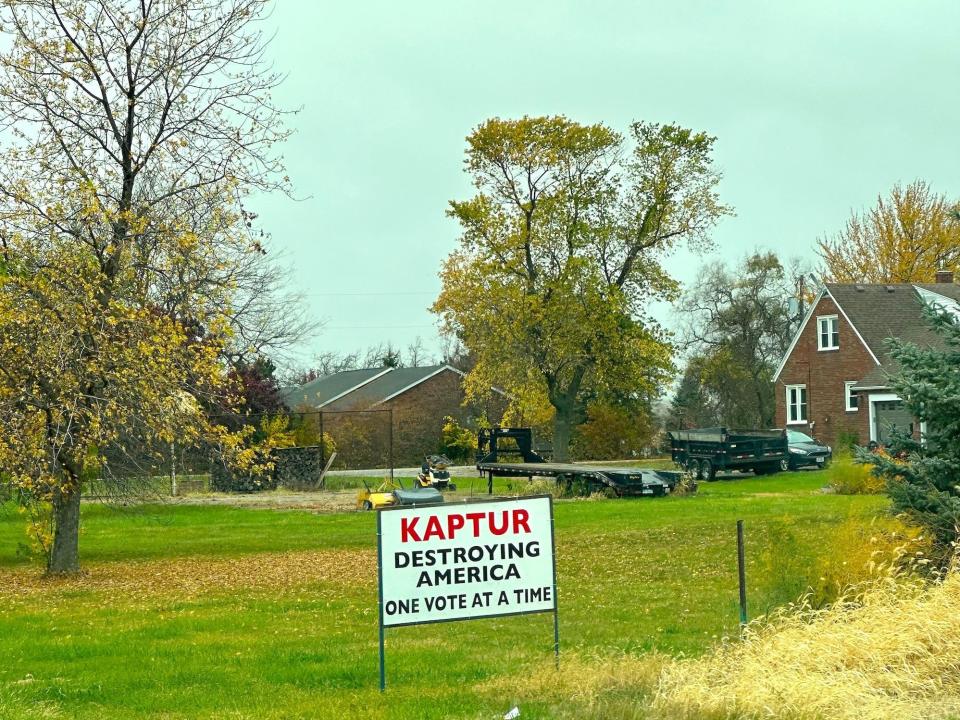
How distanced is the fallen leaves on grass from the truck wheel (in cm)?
2132

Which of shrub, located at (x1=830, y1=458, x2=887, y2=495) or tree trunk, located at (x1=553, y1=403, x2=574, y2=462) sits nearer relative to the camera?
shrub, located at (x1=830, y1=458, x2=887, y2=495)

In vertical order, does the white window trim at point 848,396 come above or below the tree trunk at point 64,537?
above

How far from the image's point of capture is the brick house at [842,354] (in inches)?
2104

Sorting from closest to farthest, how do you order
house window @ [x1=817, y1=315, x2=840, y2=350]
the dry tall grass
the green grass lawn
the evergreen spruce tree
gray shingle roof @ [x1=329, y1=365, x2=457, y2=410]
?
the dry tall grass, the green grass lawn, the evergreen spruce tree, house window @ [x1=817, y1=315, x2=840, y2=350], gray shingle roof @ [x1=329, y1=365, x2=457, y2=410]

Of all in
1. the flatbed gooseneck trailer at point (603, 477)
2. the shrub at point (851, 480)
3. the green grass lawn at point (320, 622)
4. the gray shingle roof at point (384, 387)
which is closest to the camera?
the green grass lawn at point (320, 622)

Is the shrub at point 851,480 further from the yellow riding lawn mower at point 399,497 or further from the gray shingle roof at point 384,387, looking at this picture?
the gray shingle roof at point 384,387

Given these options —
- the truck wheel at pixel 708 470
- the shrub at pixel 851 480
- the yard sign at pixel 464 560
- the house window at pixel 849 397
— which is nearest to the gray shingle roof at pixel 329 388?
the house window at pixel 849 397

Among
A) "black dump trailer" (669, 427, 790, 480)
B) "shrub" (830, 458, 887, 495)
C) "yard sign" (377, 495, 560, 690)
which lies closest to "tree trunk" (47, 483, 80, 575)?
"yard sign" (377, 495, 560, 690)

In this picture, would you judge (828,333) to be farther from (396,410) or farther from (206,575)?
(206,575)

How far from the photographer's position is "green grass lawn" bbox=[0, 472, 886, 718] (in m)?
9.71

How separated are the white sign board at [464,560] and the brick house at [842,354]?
4371 cm

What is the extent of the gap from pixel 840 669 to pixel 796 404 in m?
49.5

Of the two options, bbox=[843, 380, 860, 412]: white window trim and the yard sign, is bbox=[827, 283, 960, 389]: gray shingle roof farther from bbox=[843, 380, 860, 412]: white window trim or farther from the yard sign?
the yard sign

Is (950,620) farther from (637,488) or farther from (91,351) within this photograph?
(637,488)
